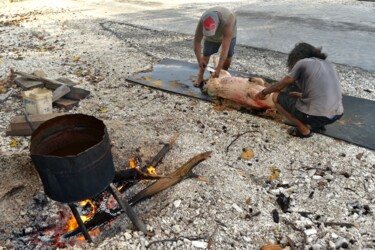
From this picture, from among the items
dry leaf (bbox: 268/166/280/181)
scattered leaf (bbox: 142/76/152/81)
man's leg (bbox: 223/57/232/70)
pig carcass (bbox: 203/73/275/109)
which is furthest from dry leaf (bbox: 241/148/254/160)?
scattered leaf (bbox: 142/76/152/81)

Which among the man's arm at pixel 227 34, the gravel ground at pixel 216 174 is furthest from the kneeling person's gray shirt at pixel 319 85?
the man's arm at pixel 227 34

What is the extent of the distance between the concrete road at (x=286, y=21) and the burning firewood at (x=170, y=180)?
A: 6.09 m

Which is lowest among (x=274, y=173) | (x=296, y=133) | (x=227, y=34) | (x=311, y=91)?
(x=274, y=173)

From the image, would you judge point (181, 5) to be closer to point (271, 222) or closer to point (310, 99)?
point (310, 99)

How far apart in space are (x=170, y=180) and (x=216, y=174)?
2.26 feet

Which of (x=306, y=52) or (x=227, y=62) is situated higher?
(x=306, y=52)

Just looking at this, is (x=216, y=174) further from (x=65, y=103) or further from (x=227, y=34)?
(x=65, y=103)

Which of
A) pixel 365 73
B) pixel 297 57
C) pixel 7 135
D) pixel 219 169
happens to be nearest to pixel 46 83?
pixel 7 135

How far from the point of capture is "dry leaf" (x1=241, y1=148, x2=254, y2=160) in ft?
15.5

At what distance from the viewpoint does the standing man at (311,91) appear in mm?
4633

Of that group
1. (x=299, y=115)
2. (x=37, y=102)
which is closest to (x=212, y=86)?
(x=299, y=115)

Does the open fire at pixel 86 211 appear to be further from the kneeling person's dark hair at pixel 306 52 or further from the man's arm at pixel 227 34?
the man's arm at pixel 227 34

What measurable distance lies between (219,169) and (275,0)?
1400cm

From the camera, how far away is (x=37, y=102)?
534cm
